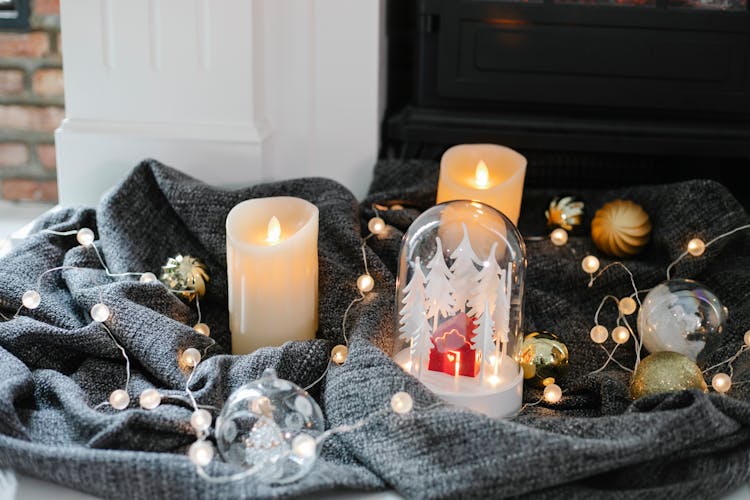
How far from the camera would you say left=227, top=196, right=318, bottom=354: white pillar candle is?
1053 mm

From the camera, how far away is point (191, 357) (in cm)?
100

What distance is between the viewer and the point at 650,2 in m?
1.43

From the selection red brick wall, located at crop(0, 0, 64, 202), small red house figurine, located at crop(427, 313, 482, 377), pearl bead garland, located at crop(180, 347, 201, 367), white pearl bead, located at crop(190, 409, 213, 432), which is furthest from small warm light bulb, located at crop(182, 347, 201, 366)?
red brick wall, located at crop(0, 0, 64, 202)

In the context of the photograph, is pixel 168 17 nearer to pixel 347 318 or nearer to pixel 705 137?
pixel 347 318

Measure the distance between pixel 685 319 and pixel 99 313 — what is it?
2.10 feet

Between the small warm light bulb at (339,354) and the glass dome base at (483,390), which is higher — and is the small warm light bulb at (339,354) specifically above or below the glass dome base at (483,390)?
above

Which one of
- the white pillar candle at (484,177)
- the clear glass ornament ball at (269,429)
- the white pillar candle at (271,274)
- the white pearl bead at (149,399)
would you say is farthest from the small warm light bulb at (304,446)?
the white pillar candle at (484,177)

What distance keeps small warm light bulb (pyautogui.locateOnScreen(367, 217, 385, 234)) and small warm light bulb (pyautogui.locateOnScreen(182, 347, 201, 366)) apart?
1.08 ft

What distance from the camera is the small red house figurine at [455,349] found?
39.2 inches

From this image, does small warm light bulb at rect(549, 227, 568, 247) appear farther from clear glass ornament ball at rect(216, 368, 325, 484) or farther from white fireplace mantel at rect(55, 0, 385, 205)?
Answer: clear glass ornament ball at rect(216, 368, 325, 484)

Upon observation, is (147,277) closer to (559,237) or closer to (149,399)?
(149,399)

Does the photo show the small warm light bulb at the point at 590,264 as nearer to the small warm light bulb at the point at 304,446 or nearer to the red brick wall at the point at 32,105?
the small warm light bulb at the point at 304,446

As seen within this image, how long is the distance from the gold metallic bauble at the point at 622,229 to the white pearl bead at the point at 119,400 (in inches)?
26.7

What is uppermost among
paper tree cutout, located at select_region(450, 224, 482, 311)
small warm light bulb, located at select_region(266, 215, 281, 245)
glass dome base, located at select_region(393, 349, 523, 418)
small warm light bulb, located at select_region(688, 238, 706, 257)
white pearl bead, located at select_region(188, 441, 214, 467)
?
small warm light bulb, located at select_region(266, 215, 281, 245)
